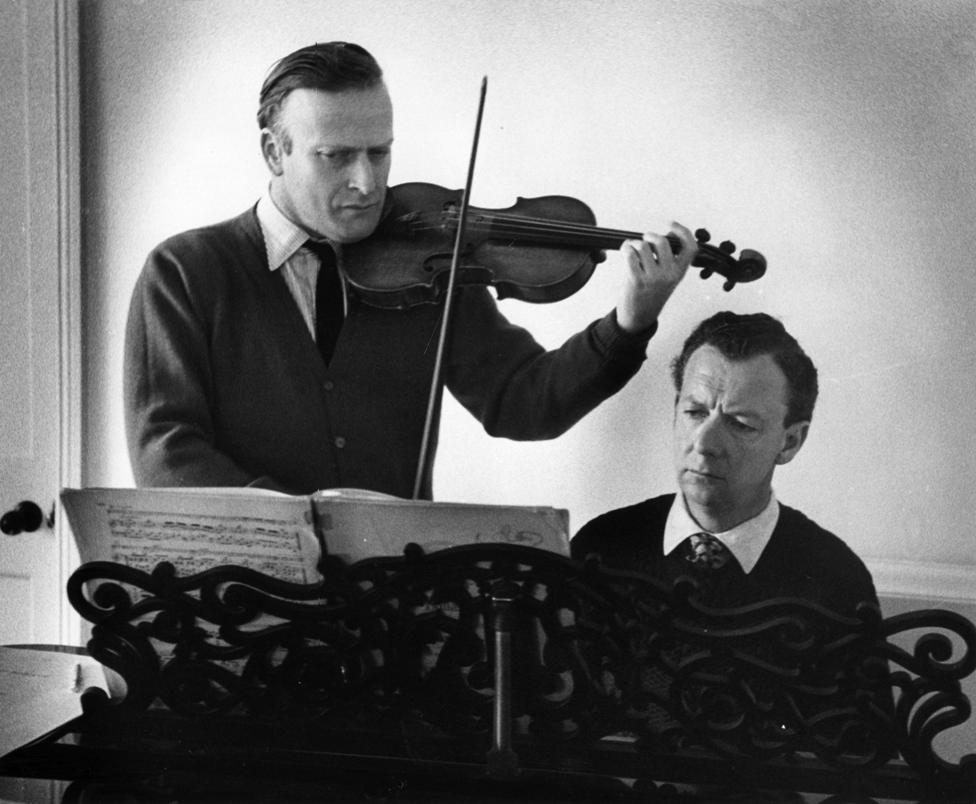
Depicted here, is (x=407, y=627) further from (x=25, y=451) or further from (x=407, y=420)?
(x=25, y=451)

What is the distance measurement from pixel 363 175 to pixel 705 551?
546 millimetres

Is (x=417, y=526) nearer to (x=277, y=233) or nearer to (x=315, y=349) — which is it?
(x=315, y=349)

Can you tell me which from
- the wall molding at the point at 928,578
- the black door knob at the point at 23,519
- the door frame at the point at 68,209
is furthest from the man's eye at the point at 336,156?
the wall molding at the point at 928,578

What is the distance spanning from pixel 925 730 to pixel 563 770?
319 mm

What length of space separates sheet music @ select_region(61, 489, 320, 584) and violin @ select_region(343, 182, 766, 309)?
0.29 m

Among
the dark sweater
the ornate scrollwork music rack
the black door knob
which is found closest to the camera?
the ornate scrollwork music rack

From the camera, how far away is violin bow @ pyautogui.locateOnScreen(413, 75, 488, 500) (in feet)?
3.92

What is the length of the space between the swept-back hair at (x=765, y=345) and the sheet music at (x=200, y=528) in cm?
45

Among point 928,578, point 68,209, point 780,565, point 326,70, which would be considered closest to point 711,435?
point 780,565

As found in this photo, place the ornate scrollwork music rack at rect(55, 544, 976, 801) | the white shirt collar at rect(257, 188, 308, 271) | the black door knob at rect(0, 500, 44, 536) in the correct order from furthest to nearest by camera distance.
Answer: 1. the black door knob at rect(0, 500, 44, 536)
2. the white shirt collar at rect(257, 188, 308, 271)
3. the ornate scrollwork music rack at rect(55, 544, 976, 801)

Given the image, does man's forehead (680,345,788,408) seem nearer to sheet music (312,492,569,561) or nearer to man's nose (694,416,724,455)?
man's nose (694,416,724,455)

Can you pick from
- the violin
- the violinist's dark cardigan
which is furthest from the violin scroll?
the violinist's dark cardigan

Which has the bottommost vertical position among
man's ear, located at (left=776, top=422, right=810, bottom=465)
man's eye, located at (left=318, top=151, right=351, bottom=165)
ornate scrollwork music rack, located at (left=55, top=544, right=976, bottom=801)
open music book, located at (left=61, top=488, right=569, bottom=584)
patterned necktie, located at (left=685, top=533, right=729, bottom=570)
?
ornate scrollwork music rack, located at (left=55, top=544, right=976, bottom=801)

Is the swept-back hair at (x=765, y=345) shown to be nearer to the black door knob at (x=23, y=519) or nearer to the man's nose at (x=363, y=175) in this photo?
the man's nose at (x=363, y=175)
